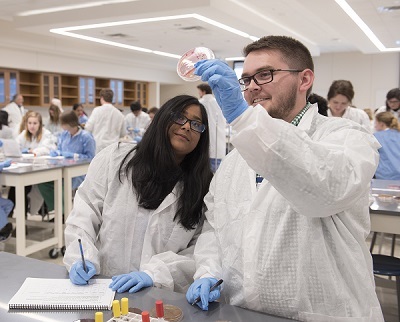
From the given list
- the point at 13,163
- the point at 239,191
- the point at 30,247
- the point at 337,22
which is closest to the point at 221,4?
the point at 337,22

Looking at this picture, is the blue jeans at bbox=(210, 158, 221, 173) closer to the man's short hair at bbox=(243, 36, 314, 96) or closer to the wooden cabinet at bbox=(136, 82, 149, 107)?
the man's short hair at bbox=(243, 36, 314, 96)

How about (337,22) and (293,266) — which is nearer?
(293,266)

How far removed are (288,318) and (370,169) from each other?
0.43 m

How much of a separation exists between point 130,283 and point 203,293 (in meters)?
0.23

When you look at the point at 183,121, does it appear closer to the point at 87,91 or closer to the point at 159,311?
the point at 159,311

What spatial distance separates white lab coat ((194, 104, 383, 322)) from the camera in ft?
2.93

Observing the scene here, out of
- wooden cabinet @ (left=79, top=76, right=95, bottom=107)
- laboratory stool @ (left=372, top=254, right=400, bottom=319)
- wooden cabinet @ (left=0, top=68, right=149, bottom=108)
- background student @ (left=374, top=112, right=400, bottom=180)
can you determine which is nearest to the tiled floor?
laboratory stool @ (left=372, top=254, right=400, bottom=319)

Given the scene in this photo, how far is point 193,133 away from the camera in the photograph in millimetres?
1583

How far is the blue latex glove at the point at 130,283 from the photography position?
1160mm

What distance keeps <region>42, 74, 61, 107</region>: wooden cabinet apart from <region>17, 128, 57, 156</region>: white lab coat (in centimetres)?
393

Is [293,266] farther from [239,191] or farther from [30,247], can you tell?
[30,247]

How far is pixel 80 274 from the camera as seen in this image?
121 cm

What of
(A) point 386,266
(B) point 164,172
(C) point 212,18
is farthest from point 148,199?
(C) point 212,18

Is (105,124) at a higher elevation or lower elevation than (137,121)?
lower
